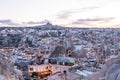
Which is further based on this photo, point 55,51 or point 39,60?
point 55,51

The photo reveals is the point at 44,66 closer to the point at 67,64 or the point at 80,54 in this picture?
the point at 67,64

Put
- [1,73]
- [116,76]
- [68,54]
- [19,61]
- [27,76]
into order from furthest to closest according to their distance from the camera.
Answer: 1. [68,54]
2. [19,61]
3. [27,76]
4. [1,73]
5. [116,76]

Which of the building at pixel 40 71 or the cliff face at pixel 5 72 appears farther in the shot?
the building at pixel 40 71

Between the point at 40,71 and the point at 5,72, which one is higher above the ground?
the point at 5,72

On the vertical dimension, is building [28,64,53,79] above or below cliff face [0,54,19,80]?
below

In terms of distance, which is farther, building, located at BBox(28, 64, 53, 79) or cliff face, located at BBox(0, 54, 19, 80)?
building, located at BBox(28, 64, 53, 79)

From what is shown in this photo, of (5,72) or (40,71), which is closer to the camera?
(5,72)

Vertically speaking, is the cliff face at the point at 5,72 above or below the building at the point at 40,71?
above

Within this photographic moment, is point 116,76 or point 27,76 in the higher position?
point 116,76

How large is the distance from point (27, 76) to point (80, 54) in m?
14.8

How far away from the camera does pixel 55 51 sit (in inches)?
1889

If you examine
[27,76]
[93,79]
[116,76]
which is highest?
[116,76]

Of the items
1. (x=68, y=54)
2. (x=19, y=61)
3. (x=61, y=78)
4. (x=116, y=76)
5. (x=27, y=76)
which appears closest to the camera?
Result: (x=116, y=76)

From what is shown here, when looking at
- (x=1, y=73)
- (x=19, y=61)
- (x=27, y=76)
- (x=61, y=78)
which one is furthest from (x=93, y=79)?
(x=19, y=61)
